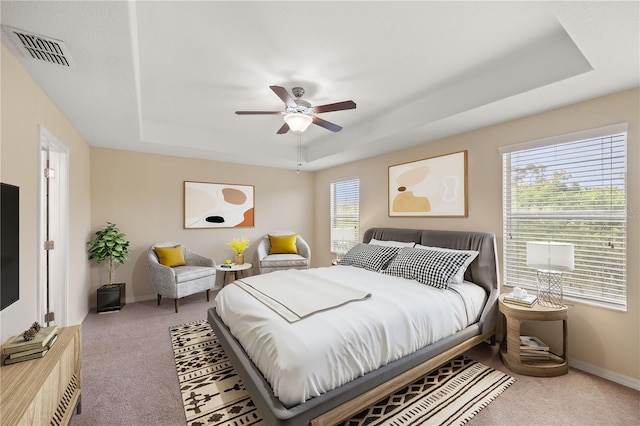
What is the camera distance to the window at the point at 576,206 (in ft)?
7.61

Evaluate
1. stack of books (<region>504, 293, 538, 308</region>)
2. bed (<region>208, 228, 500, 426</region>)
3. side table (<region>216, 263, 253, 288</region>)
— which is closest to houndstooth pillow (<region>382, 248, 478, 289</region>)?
bed (<region>208, 228, 500, 426</region>)

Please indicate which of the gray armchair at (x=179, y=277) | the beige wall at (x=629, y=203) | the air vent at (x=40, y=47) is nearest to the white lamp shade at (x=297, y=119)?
the air vent at (x=40, y=47)

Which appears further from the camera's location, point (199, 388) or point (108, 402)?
point (199, 388)

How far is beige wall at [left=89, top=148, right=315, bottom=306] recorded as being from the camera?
4.13m

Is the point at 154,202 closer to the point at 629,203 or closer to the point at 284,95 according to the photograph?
the point at 284,95

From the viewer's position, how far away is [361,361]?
70.1 inches

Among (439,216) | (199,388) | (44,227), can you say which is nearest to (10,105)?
(44,227)

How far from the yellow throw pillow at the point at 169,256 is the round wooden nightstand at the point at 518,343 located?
14.1 feet

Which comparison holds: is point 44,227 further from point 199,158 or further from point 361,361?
point 361,361

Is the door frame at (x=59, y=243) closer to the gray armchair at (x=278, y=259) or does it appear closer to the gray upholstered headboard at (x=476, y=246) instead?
the gray armchair at (x=278, y=259)

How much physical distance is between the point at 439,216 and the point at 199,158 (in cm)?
400

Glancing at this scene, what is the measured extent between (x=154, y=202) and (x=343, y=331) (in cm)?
405

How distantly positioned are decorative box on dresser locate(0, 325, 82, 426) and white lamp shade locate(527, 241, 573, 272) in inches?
133

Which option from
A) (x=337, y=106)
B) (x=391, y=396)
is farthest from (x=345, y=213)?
(x=391, y=396)
